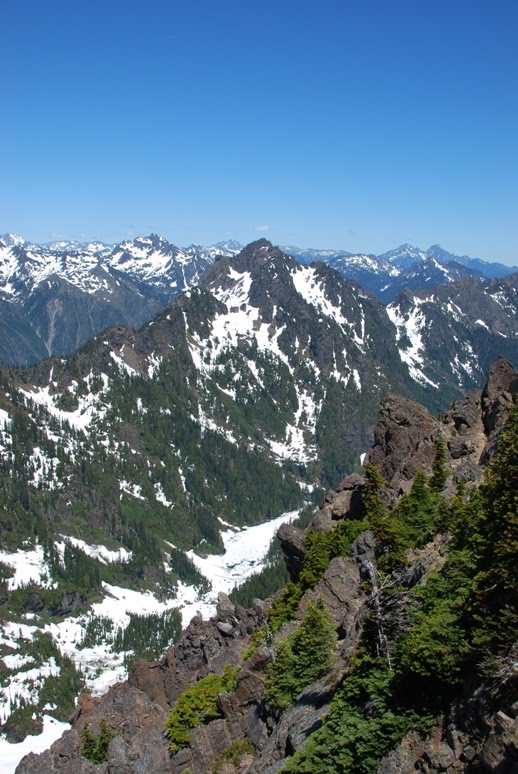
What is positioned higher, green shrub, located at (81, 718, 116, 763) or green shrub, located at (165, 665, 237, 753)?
green shrub, located at (165, 665, 237, 753)

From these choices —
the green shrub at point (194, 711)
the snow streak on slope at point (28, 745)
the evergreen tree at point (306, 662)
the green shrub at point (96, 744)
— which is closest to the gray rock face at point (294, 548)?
the green shrub at point (194, 711)

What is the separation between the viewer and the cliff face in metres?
26.4

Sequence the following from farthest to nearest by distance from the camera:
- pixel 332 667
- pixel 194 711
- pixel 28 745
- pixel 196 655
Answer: pixel 28 745
pixel 196 655
pixel 194 711
pixel 332 667

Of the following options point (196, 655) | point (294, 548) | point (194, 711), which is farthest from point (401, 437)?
point (194, 711)

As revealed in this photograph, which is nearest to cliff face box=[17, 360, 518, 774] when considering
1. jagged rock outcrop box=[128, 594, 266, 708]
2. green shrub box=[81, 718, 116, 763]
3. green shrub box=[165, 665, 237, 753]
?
jagged rock outcrop box=[128, 594, 266, 708]

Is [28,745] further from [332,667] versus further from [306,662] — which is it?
[332,667]

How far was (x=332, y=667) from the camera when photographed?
4450 cm

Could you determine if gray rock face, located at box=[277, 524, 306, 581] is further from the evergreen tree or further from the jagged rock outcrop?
the evergreen tree

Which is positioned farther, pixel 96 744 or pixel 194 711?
pixel 96 744

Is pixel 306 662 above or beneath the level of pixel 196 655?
above

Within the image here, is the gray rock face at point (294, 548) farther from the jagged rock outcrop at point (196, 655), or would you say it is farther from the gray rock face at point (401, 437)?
the gray rock face at point (401, 437)

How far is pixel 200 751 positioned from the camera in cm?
4828

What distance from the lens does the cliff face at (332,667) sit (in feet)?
86.7

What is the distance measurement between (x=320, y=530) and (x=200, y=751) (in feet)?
145
